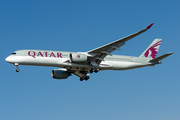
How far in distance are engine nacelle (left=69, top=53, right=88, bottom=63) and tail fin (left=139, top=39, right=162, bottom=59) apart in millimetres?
11597

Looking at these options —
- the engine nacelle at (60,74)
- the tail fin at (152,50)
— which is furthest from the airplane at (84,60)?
the tail fin at (152,50)

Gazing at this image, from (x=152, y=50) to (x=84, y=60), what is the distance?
13788mm

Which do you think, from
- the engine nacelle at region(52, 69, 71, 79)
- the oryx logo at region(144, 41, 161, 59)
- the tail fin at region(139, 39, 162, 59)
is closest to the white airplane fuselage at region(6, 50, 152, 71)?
the engine nacelle at region(52, 69, 71, 79)

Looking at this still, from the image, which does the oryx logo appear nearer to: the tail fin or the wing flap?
the tail fin

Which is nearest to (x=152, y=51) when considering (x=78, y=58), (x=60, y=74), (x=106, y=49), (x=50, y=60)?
(x=106, y=49)

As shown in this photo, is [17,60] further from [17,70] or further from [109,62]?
[109,62]

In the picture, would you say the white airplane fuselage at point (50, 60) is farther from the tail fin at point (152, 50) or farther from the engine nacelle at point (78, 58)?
the tail fin at point (152, 50)

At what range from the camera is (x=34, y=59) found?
40.3 meters

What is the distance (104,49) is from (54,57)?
703 centimetres

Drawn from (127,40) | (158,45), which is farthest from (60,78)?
(158,45)

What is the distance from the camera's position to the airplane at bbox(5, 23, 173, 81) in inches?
1587

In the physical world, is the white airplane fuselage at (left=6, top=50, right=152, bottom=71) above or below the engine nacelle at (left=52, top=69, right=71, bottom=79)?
above

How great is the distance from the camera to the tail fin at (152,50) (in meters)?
48.5

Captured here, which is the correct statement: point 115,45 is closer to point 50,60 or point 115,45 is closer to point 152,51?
point 50,60
